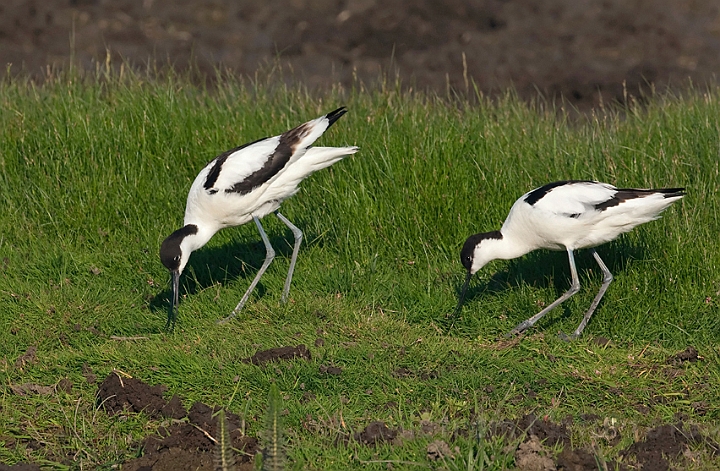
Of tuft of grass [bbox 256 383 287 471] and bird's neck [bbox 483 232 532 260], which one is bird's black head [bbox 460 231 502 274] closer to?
bird's neck [bbox 483 232 532 260]

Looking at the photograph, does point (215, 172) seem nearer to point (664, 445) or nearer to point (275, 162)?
point (275, 162)

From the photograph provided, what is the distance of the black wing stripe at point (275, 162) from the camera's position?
661 cm

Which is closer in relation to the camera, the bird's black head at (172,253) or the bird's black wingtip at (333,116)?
the bird's black head at (172,253)

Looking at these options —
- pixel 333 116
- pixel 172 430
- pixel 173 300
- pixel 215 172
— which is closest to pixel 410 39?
pixel 333 116

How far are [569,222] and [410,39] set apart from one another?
20.1 ft

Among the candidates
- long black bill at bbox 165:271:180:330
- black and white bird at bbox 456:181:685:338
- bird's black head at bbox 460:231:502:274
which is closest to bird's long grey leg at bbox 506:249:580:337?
black and white bird at bbox 456:181:685:338

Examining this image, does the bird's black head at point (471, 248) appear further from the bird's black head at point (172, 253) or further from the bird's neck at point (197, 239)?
the bird's black head at point (172, 253)

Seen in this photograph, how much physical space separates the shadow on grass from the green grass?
2 centimetres

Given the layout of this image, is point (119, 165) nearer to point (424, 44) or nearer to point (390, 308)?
point (390, 308)

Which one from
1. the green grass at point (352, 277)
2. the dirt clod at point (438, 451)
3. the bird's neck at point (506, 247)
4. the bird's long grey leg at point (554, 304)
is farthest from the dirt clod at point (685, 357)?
the dirt clod at point (438, 451)

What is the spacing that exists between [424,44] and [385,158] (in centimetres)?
447

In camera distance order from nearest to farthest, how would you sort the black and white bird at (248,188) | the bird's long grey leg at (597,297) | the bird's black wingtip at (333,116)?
the bird's long grey leg at (597,297), the black and white bird at (248,188), the bird's black wingtip at (333,116)

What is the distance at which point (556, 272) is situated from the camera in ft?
22.0

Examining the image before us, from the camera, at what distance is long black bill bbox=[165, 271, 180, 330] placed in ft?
20.8
